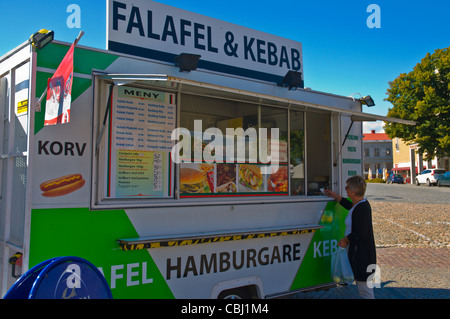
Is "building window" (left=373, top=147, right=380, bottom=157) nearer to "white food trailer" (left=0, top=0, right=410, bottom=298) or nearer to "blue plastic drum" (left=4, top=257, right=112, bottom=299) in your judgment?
"white food trailer" (left=0, top=0, right=410, bottom=298)

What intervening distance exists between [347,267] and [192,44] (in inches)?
122

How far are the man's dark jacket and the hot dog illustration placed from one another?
2.70 metres

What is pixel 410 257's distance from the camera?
7.94 meters

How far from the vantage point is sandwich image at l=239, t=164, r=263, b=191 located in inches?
166

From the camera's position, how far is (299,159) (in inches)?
187

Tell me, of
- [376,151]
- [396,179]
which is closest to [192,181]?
[396,179]

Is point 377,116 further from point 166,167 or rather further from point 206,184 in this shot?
point 166,167

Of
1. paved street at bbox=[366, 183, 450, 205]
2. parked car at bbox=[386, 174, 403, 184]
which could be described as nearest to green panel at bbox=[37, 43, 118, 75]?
paved street at bbox=[366, 183, 450, 205]

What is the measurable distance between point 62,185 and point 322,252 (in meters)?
2.96

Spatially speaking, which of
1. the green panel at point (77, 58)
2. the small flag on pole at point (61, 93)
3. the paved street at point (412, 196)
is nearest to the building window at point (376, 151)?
the paved street at point (412, 196)

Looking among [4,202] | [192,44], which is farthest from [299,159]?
[4,202]

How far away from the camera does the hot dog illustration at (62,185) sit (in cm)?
287

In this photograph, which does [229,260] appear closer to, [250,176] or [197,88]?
[250,176]

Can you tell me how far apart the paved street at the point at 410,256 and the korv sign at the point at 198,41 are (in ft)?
10.6
